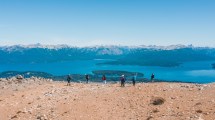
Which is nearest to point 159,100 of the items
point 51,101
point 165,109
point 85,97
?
point 165,109

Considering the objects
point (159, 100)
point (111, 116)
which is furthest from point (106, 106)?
point (159, 100)

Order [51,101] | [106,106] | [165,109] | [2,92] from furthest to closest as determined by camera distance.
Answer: [2,92] < [51,101] < [106,106] < [165,109]

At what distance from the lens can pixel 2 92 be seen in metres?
42.8

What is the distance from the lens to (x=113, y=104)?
3144 cm

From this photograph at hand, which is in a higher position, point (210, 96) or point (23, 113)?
point (210, 96)

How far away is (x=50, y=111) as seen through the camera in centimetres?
3108

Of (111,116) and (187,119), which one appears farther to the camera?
(111,116)

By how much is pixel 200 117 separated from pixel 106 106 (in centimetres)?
1014

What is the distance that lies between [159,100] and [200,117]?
6420mm

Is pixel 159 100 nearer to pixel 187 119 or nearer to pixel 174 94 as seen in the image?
pixel 174 94

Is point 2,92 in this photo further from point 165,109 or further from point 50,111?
point 165,109

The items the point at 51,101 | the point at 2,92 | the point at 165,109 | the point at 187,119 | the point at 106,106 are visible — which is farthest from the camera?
the point at 2,92

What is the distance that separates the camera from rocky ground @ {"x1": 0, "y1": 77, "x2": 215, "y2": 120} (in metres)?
27.3

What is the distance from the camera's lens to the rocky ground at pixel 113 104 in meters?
27.3
